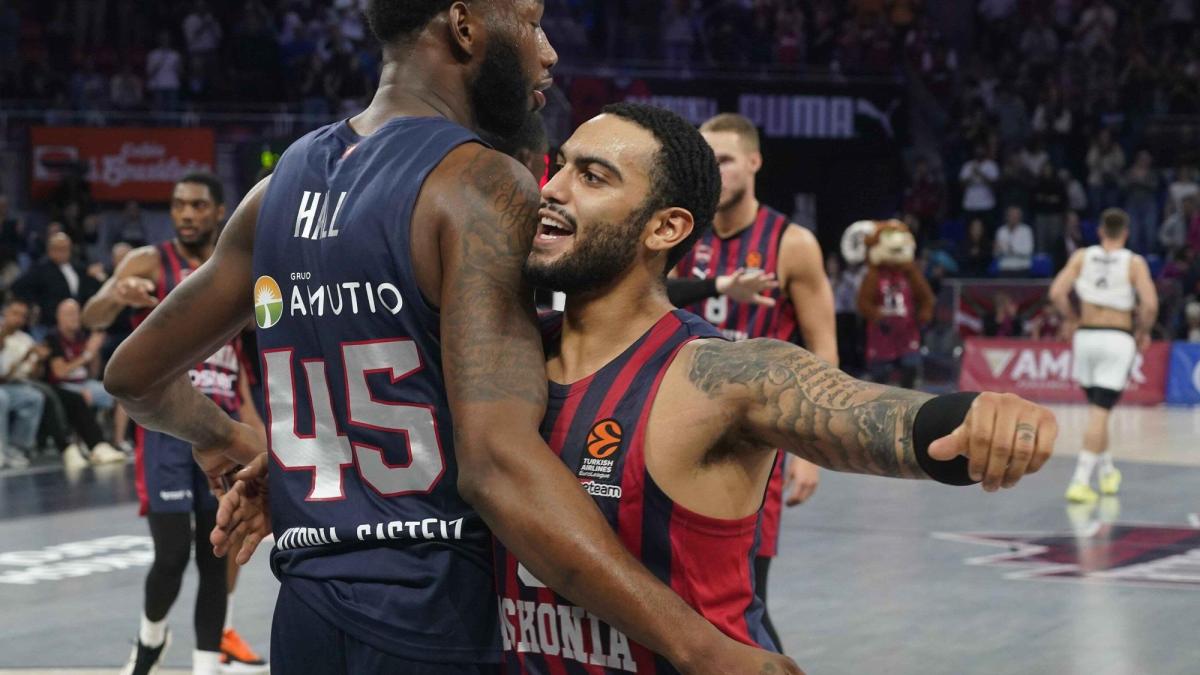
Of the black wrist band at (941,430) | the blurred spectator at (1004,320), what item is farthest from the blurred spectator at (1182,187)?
the black wrist band at (941,430)

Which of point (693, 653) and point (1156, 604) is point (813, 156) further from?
point (693, 653)

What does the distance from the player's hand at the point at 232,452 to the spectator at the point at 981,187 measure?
18.8 metres

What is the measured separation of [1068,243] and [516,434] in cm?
1866

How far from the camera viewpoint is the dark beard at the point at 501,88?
2.77 meters

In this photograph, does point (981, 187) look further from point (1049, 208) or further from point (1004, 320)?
point (1004, 320)

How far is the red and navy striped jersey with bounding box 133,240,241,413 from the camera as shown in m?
6.36

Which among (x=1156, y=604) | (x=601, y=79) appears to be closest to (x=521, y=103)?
(x=1156, y=604)

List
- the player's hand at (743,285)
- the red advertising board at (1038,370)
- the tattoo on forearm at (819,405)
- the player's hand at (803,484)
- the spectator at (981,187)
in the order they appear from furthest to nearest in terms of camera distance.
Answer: the spectator at (981,187)
the red advertising board at (1038,370)
the player's hand at (803,484)
the player's hand at (743,285)
the tattoo on forearm at (819,405)

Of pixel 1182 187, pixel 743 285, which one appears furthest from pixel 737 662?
pixel 1182 187

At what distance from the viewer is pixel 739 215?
629 centimetres

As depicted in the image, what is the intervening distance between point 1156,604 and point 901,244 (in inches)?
351

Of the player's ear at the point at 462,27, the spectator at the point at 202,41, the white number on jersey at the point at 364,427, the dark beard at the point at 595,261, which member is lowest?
the white number on jersey at the point at 364,427

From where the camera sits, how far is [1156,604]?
754cm

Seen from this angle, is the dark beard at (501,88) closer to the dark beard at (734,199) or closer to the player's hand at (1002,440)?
the player's hand at (1002,440)
